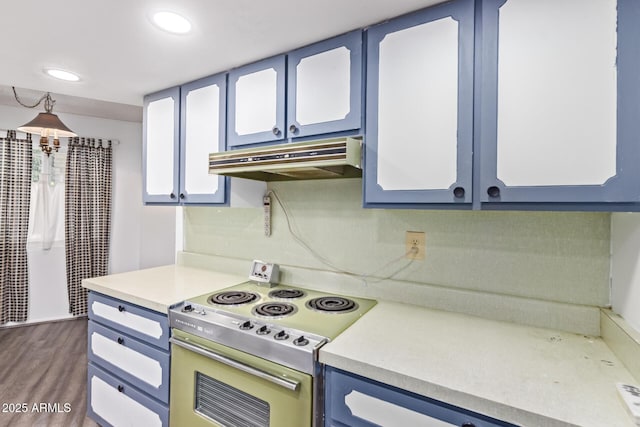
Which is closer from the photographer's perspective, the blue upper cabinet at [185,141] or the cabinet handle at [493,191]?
the cabinet handle at [493,191]

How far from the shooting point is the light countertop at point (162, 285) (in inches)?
61.4

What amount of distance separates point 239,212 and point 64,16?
4.13 feet

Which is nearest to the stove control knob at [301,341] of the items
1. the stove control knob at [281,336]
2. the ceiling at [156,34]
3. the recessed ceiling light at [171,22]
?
the stove control knob at [281,336]

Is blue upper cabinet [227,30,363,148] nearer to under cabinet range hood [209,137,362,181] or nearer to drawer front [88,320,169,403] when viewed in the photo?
under cabinet range hood [209,137,362,181]

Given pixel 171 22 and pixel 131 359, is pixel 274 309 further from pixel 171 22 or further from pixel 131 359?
pixel 171 22

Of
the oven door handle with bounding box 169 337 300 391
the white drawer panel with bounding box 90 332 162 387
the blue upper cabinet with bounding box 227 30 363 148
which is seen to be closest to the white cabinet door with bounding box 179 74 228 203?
the blue upper cabinet with bounding box 227 30 363 148

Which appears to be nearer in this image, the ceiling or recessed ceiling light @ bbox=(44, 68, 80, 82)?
the ceiling

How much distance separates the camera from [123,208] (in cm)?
400

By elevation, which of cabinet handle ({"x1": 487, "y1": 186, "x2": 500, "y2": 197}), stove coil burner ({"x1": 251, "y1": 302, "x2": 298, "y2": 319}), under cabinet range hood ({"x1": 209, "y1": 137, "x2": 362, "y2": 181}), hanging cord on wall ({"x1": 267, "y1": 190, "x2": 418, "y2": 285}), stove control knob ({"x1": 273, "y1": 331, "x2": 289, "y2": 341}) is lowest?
stove control knob ({"x1": 273, "y1": 331, "x2": 289, "y2": 341})

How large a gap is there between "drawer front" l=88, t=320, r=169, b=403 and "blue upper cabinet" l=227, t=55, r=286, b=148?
115 centimetres

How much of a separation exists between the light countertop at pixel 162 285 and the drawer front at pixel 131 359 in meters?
0.22

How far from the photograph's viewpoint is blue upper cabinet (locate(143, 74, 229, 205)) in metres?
1.78

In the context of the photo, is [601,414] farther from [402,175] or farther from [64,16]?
[64,16]

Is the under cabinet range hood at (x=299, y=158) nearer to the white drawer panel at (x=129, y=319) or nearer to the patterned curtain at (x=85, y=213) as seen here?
the white drawer panel at (x=129, y=319)
